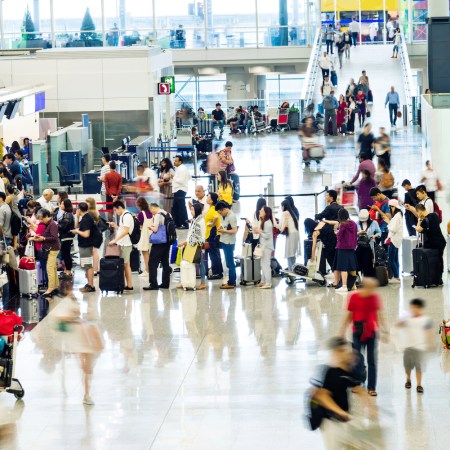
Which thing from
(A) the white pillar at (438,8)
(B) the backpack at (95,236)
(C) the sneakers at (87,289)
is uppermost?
(A) the white pillar at (438,8)

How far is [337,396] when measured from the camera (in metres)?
9.62

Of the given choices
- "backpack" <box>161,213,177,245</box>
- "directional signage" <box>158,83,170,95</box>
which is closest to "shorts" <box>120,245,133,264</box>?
"backpack" <box>161,213,177,245</box>

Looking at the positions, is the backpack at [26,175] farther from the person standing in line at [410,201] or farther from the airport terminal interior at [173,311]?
the person standing in line at [410,201]

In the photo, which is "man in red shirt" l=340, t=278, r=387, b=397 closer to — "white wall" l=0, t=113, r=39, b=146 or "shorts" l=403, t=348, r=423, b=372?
"shorts" l=403, t=348, r=423, b=372

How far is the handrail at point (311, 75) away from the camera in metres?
41.3

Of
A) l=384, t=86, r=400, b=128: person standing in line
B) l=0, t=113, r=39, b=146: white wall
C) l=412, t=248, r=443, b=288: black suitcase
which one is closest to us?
l=412, t=248, r=443, b=288: black suitcase

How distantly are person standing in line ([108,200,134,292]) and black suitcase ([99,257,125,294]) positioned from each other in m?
0.22

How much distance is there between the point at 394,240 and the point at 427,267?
0.66m

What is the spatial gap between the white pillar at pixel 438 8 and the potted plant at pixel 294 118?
695cm

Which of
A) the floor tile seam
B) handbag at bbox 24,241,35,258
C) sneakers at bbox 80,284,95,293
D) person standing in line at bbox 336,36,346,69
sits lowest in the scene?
the floor tile seam

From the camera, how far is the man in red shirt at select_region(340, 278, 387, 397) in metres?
11.8

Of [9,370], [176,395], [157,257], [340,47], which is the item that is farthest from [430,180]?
[340,47]

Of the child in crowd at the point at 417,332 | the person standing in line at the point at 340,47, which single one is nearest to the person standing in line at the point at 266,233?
the child in crowd at the point at 417,332

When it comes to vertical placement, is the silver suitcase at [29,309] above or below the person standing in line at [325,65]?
below
